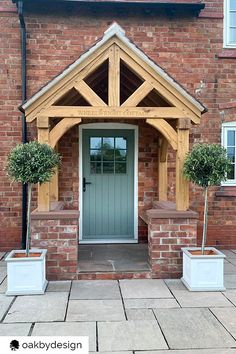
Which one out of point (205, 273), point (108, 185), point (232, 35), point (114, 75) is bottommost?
point (205, 273)

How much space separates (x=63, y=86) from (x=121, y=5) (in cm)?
272

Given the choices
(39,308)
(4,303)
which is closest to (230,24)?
(39,308)

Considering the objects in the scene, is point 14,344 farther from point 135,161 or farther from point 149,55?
point 149,55

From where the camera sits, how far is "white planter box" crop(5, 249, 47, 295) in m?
4.48

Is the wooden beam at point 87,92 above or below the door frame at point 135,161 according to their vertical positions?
above

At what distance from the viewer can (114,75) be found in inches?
197

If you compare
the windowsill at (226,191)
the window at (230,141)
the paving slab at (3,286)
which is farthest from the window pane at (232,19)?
the paving slab at (3,286)

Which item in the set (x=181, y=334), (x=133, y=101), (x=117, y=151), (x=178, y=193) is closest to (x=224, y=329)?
(x=181, y=334)

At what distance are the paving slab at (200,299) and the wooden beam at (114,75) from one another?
9.44 feet

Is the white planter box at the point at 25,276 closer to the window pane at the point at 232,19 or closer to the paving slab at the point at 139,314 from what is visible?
the paving slab at the point at 139,314

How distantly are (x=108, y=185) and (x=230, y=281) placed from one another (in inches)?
123

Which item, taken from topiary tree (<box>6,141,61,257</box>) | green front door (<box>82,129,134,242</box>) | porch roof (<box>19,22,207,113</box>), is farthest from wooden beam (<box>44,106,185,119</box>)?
green front door (<box>82,129,134,242</box>)

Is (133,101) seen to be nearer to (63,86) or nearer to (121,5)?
(63,86)

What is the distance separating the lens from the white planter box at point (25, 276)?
176 inches
